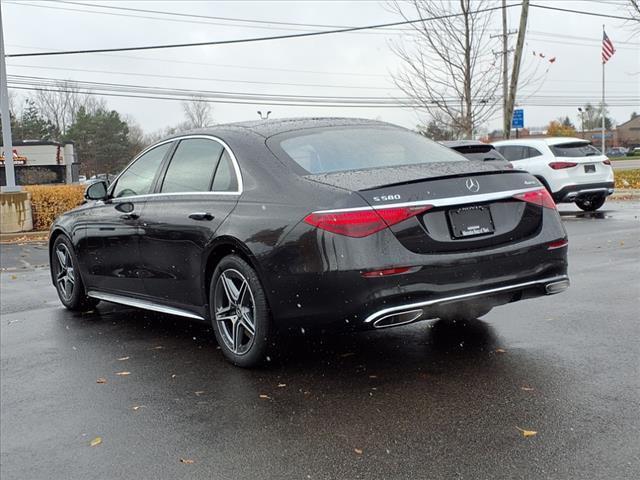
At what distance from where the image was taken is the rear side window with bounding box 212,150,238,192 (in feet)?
15.8

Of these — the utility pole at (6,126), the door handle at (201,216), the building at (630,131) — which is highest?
the building at (630,131)

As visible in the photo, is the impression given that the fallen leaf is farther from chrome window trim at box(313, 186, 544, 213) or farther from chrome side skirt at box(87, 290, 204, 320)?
chrome side skirt at box(87, 290, 204, 320)

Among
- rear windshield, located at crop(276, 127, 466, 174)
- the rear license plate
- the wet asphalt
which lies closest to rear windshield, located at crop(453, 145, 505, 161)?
the wet asphalt

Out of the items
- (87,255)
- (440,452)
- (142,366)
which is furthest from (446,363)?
(87,255)

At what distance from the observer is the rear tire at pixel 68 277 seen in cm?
688

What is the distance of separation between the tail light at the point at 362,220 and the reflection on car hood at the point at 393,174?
0.60 feet

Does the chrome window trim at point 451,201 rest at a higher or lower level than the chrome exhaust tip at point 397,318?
higher

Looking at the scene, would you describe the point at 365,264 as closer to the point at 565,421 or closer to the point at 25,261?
the point at 565,421

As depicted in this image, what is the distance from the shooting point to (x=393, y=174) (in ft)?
14.2

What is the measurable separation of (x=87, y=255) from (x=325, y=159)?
9.41 ft

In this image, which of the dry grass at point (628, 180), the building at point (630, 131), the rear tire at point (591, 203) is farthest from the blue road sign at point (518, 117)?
the building at point (630, 131)

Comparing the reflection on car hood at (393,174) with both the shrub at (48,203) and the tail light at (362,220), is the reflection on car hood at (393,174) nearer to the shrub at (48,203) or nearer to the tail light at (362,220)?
the tail light at (362,220)

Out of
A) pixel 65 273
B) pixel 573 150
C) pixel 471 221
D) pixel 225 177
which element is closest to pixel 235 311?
pixel 225 177

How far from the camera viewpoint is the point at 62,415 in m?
4.11
